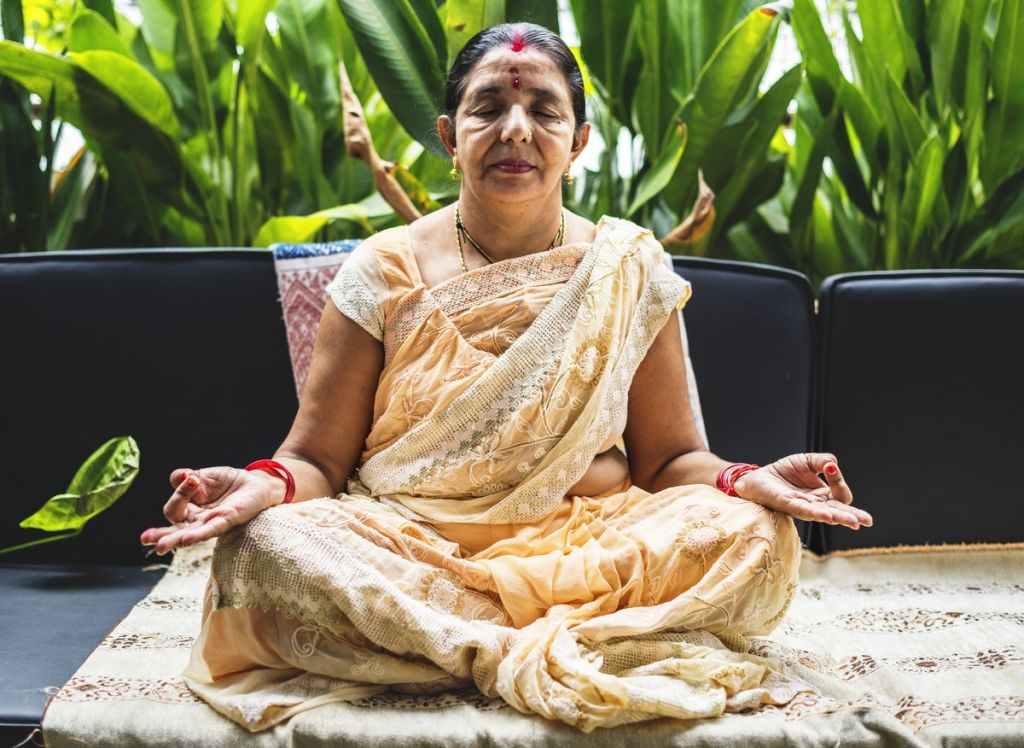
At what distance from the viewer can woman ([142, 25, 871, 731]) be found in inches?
50.4

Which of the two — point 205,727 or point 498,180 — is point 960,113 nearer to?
point 498,180

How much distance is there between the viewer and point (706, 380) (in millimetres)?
1993

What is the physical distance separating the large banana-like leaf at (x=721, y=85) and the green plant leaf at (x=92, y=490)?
1207mm

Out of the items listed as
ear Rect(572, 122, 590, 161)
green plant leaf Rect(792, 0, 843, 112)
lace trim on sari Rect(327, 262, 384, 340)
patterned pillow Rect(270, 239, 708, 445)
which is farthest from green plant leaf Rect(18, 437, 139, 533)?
green plant leaf Rect(792, 0, 843, 112)

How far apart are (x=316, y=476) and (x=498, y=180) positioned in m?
0.49

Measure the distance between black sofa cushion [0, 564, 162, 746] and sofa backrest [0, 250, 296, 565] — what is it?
0.28 ft

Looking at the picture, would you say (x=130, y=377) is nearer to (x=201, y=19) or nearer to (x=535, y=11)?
(x=201, y=19)

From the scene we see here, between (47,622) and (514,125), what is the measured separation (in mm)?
991

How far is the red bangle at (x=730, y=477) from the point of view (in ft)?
4.87

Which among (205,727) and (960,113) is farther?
(960,113)

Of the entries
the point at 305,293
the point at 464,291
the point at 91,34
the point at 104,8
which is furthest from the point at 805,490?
the point at 104,8

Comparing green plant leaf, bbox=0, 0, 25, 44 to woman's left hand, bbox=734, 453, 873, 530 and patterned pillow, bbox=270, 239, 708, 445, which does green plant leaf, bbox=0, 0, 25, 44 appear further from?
woman's left hand, bbox=734, 453, 873, 530

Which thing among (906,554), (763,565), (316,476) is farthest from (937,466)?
(316,476)

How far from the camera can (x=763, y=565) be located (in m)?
1.36
